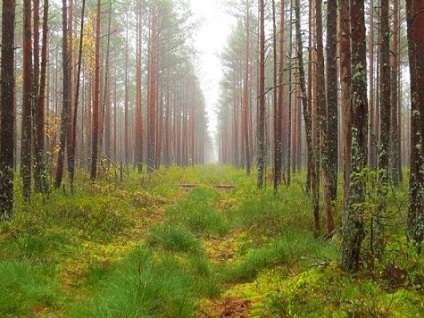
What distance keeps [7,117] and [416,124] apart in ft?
25.9

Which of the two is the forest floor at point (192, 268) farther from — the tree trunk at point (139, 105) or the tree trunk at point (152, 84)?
the tree trunk at point (152, 84)

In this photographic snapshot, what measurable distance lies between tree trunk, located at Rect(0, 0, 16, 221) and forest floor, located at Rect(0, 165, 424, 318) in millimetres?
528

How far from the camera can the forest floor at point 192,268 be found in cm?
428

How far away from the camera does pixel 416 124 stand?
5.96 meters

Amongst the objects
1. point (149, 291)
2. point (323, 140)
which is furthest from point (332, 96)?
point (149, 291)

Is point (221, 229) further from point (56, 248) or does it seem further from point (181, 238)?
point (56, 248)

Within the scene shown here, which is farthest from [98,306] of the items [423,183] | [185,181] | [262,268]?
[185,181]

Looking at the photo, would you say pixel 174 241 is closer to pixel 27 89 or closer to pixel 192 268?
pixel 192 268

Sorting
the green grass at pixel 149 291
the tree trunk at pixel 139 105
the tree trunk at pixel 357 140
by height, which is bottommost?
the green grass at pixel 149 291

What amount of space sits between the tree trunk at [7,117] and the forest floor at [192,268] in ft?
1.73

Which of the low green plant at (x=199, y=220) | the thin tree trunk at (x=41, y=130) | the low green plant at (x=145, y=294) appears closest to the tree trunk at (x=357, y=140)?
the low green plant at (x=145, y=294)

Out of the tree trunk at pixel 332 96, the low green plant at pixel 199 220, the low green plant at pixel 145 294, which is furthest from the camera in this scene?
the tree trunk at pixel 332 96

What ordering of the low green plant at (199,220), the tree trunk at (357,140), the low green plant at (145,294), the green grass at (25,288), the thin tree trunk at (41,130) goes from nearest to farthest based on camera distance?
the low green plant at (145,294)
the green grass at (25,288)
the tree trunk at (357,140)
the low green plant at (199,220)
the thin tree trunk at (41,130)

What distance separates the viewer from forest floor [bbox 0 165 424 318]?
4.28m
